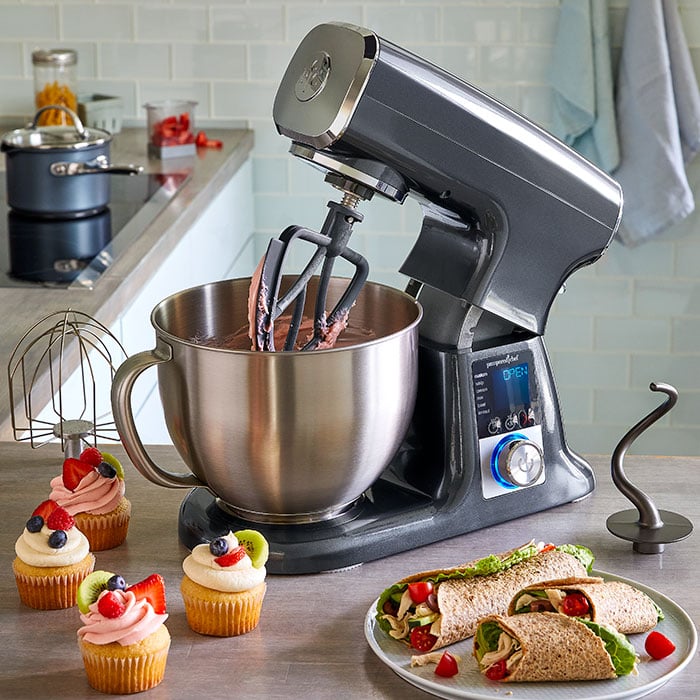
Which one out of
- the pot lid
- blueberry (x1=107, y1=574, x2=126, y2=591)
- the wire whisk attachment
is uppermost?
the pot lid

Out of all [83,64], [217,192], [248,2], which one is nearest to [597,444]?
[217,192]

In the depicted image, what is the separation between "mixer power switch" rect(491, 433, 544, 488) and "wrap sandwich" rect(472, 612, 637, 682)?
0.98ft

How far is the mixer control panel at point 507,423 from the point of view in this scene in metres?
1.21

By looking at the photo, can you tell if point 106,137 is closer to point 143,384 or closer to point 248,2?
point 143,384

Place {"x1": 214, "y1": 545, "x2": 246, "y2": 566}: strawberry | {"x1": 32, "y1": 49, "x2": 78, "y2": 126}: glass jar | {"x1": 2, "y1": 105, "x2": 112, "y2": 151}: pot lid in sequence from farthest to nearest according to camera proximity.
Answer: {"x1": 32, "y1": 49, "x2": 78, "y2": 126}: glass jar → {"x1": 2, "y1": 105, "x2": 112, "y2": 151}: pot lid → {"x1": 214, "y1": 545, "x2": 246, "y2": 566}: strawberry

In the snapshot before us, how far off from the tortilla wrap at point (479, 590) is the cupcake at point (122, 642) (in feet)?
0.62

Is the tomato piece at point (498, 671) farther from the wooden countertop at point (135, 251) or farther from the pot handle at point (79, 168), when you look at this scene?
the pot handle at point (79, 168)

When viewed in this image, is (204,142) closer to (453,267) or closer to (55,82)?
(55,82)

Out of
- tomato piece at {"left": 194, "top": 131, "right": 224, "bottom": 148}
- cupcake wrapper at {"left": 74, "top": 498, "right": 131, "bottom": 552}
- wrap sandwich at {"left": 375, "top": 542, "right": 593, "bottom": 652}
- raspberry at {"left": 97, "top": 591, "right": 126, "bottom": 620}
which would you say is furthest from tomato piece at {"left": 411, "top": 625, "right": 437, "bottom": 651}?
tomato piece at {"left": 194, "top": 131, "right": 224, "bottom": 148}

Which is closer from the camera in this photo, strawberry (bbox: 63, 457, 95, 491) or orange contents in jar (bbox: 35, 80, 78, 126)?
strawberry (bbox: 63, 457, 95, 491)

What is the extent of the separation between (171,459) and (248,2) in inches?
78.5

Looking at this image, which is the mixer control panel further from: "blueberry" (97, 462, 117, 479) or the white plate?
"blueberry" (97, 462, 117, 479)

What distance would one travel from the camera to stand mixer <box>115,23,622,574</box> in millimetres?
1084

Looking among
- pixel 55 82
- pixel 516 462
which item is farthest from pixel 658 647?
pixel 55 82
